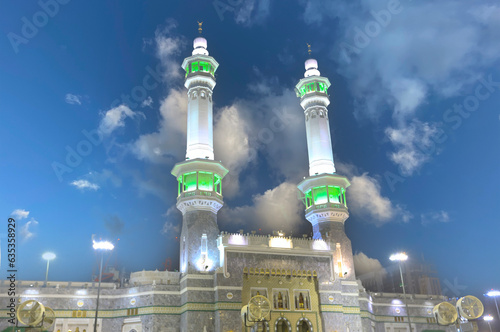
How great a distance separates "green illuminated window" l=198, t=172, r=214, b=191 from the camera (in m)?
52.3

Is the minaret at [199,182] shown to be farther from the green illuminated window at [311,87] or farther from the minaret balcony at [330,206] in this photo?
the green illuminated window at [311,87]

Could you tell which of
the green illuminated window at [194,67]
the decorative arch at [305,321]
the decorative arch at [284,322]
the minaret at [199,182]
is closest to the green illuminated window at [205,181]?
the minaret at [199,182]

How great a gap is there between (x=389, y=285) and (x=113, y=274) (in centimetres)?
5650

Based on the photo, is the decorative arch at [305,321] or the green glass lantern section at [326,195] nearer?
the decorative arch at [305,321]

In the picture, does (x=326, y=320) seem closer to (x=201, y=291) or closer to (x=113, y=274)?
(x=201, y=291)

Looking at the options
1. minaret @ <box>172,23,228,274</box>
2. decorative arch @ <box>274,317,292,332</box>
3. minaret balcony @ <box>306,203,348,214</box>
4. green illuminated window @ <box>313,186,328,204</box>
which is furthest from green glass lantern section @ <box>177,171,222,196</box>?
decorative arch @ <box>274,317,292,332</box>

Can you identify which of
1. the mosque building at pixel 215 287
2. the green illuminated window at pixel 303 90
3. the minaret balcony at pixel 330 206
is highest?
the green illuminated window at pixel 303 90

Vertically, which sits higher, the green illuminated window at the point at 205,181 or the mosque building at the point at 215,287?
the green illuminated window at the point at 205,181

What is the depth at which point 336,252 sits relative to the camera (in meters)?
54.3

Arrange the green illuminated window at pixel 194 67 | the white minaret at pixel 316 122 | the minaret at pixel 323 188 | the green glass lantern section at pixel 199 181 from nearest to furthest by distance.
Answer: the green glass lantern section at pixel 199 181 → the minaret at pixel 323 188 → the green illuminated window at pixel 194 67 → the white minaret at pixel 316 122

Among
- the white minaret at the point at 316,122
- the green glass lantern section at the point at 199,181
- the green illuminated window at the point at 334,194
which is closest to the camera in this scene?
the green glass lantern section at the point at 199,181

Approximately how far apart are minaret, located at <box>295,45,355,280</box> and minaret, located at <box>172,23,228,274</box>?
41.2ft

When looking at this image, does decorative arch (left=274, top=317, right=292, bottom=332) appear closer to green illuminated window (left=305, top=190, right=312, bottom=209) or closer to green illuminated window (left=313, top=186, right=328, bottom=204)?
green illuminated window (left=313, top=186, right=328, bottom=204)

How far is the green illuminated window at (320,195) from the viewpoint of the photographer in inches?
2290
